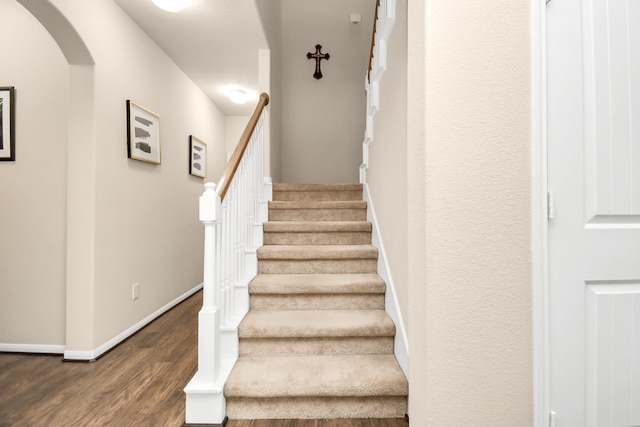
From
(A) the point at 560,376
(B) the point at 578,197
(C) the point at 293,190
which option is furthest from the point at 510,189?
(C) the point at 293,190

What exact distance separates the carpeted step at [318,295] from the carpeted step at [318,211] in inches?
33.4

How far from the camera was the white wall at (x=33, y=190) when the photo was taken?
2068mm

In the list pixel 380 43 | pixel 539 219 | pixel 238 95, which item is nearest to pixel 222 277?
pixel 539 219

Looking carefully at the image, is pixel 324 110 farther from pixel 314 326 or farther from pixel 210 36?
pixel 314 326

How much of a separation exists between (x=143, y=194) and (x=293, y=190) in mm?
1349

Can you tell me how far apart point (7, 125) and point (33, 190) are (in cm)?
50

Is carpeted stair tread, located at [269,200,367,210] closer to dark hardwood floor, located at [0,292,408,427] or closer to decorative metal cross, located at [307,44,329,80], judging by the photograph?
dark hardwood floor, located at [0,292,408,427]

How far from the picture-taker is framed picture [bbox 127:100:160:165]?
2361mm

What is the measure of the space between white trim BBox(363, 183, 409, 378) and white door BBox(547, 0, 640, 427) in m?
0.64

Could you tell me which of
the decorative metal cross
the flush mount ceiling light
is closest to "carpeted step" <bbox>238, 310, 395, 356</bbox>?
the flush mount ceiling light

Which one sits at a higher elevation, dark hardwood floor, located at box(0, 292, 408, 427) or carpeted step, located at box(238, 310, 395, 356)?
carpeted step, located at box(238, 310, 395, 356)

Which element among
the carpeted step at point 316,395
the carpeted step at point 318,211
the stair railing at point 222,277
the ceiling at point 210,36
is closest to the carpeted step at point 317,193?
the carpeted step at point 318,211

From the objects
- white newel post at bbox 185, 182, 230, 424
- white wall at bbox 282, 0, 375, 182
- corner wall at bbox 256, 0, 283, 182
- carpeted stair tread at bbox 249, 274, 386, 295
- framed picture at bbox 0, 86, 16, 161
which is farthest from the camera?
white wall at bbox 282, 0, 375, 182

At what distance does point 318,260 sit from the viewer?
2141 millimetres
